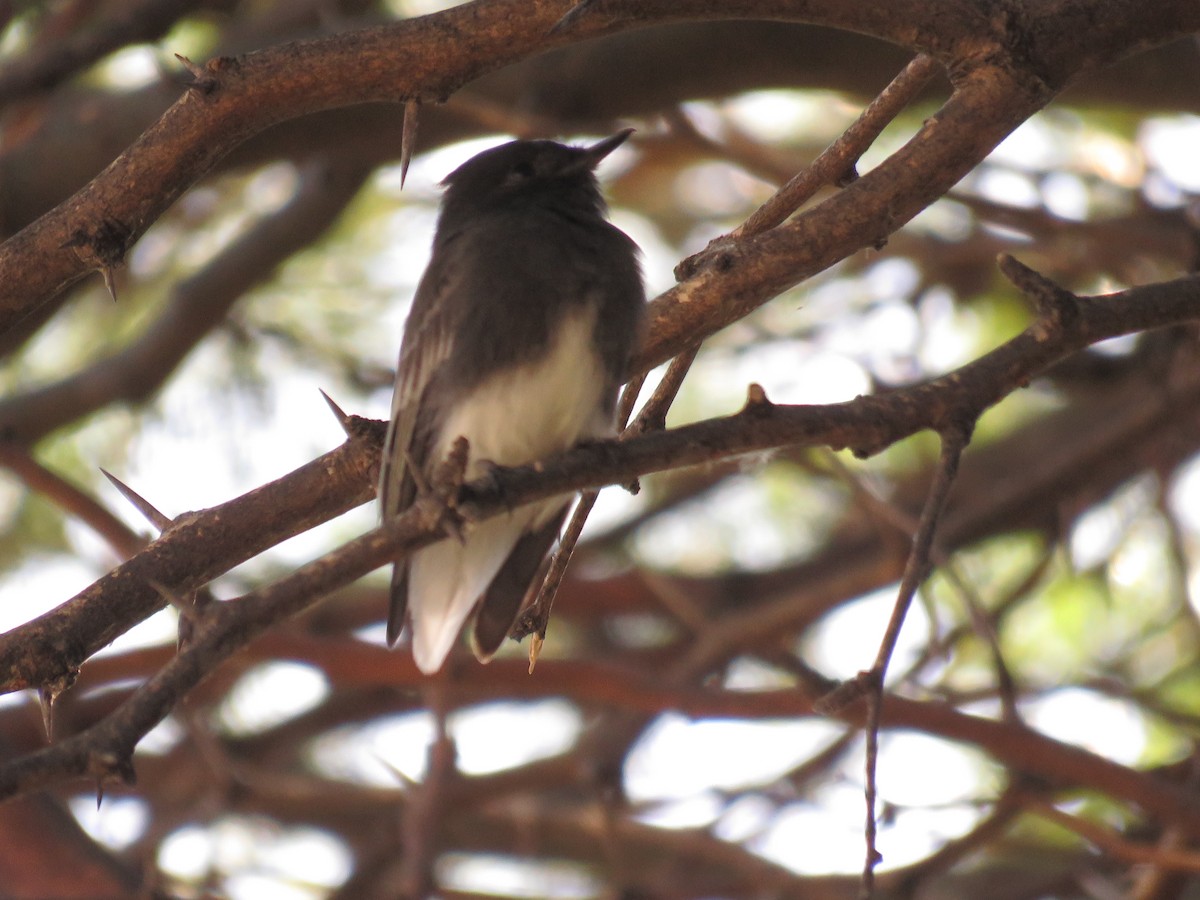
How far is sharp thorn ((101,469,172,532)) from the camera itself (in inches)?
109

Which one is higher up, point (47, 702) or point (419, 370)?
point (419, 370)

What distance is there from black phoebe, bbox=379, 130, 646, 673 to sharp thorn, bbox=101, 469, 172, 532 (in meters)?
0.49

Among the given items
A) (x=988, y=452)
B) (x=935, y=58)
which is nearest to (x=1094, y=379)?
(x=988, y=452)

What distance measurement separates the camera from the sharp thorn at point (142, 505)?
278cm

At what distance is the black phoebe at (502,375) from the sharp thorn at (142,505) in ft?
1.61

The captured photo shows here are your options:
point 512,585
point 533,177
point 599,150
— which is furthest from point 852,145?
point 512,585

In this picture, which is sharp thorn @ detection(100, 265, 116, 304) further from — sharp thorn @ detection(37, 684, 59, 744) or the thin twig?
the thin twig

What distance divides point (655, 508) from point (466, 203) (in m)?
3.10

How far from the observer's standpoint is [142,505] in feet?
9.32

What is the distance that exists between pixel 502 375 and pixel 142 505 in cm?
100

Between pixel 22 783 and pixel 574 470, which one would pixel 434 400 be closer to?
pixel 574 470

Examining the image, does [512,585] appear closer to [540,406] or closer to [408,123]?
[540,406]

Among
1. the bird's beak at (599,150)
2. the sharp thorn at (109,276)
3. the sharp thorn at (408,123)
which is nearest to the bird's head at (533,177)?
the bird's beak at (599,150)

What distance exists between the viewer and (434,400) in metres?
3.66
